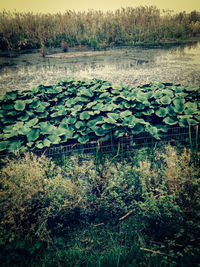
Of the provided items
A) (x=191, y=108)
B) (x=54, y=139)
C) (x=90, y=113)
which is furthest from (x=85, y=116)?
(x=191, y=108)

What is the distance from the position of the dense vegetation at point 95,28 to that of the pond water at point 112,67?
97 centimetres

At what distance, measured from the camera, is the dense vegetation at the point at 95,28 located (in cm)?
745

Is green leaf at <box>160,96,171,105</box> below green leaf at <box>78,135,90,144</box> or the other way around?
the other way around

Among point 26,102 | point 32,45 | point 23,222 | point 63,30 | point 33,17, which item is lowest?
point 23,222

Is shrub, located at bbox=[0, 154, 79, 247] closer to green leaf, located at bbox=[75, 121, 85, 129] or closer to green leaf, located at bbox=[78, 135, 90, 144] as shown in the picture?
green leaf, located at bbox=[78, 135, 90, 144]

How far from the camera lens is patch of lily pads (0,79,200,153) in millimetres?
1940

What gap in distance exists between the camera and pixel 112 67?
16.4 ft

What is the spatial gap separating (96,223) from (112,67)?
443cm

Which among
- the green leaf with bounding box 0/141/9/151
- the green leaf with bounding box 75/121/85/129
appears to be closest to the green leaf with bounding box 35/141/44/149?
the green leaf with bounding box 0/141/9/151

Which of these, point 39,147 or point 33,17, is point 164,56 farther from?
point 33,17

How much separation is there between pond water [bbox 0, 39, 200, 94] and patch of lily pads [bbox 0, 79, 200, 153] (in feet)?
4.93

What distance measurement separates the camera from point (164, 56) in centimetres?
567

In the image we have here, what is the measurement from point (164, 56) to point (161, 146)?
15.0ft

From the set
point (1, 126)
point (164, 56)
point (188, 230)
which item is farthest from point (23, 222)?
point (164, 56)
